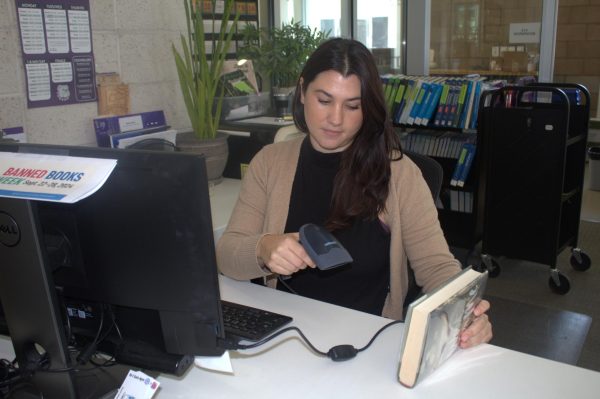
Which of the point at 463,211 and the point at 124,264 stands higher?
the point at 124,264

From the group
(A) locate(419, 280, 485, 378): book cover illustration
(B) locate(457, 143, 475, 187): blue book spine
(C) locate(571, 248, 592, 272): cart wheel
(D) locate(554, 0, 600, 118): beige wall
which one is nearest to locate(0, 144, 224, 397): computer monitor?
(A) locate(419, 280, 485, 378): book cover illustration

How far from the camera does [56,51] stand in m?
1.99

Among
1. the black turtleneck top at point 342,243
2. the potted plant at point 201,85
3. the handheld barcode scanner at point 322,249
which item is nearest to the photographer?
the handheld barcode scanner at point 322,249

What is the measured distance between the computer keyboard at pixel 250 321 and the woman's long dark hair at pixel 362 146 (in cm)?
35

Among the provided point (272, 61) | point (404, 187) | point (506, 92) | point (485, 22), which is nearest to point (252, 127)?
point (272, 61)

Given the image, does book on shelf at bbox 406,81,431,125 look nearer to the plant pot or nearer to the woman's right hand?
the plant pot

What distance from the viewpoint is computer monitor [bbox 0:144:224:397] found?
31.6 inches

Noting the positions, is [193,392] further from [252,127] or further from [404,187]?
[252,127]

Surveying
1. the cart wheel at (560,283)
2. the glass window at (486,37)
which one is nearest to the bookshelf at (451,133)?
the cart wheel at (560,283)

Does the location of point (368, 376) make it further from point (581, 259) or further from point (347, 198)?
point (581, 259)

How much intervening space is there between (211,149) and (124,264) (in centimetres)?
150

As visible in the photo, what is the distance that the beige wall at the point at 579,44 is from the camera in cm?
527

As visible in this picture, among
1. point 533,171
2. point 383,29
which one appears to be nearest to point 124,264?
point 533,171

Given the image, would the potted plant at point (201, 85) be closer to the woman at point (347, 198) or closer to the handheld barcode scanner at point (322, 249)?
the woman at point (347, 198)
